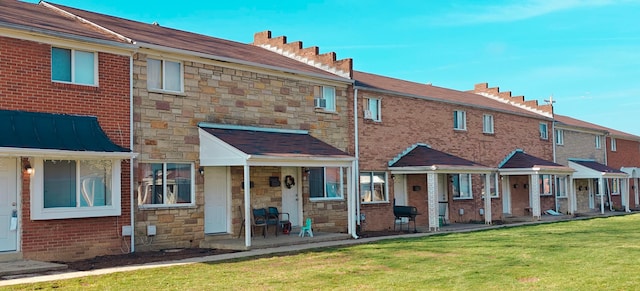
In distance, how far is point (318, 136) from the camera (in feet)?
68.9

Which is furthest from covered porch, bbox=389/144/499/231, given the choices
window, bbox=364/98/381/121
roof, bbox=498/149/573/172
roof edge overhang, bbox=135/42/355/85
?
roof edge overhang, bbox=135/42/355/85

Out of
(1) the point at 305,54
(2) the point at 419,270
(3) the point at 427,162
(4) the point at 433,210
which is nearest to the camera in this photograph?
(2) the point at 419,270

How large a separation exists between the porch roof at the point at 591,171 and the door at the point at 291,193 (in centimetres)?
1989

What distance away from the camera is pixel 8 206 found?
44.7ft

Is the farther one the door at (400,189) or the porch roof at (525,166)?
the porch roof at (525,166)

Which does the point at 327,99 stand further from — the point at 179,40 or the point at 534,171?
the point at 534,171

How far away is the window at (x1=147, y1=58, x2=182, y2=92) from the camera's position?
1652 centimetres

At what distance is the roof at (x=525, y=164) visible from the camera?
28.4 meters

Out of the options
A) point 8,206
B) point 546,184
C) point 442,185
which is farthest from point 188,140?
point 546,184

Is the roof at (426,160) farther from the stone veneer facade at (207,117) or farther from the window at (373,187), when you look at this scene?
the stone veneer facade at (207,117)

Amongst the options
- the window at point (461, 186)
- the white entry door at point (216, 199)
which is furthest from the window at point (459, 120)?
the white entry door at point (216, 199)

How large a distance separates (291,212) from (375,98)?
19.0 ft

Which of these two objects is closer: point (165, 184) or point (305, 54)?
point (165, 184)

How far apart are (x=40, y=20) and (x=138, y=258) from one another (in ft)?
19.5
